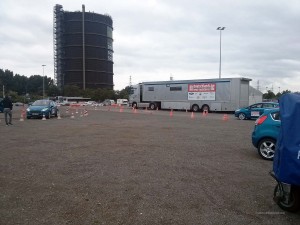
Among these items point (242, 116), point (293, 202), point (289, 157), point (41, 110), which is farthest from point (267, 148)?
point (41, 110)

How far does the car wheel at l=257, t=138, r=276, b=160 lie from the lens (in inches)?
350

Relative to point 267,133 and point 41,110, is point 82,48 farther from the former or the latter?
point 267,133

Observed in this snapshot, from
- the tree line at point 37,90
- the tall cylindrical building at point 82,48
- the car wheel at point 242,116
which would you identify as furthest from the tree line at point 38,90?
the car wheel at point 242,116

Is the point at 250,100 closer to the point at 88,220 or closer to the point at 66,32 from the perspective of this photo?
the point at 88,220

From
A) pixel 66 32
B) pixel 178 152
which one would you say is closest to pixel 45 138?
pixel 178 152

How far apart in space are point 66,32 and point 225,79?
8485 cm

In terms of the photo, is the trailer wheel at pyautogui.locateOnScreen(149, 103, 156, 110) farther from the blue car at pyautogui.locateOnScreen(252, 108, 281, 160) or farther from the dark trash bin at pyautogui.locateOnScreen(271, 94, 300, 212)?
the dark trash bin at pyautogui.locateOnScreen(271, 94, 300, 212)

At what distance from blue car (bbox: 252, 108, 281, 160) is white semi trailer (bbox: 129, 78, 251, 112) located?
2816cm

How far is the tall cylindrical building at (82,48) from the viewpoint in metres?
109

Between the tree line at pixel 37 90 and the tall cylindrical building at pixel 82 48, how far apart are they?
5615 mm

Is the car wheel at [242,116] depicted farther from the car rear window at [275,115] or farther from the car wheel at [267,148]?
the car rear window at [275,115]

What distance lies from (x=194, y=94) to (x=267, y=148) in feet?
104

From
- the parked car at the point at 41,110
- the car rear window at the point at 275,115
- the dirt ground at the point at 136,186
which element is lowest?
the dirt ground at the point at 136,186

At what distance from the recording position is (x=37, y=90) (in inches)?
5527
